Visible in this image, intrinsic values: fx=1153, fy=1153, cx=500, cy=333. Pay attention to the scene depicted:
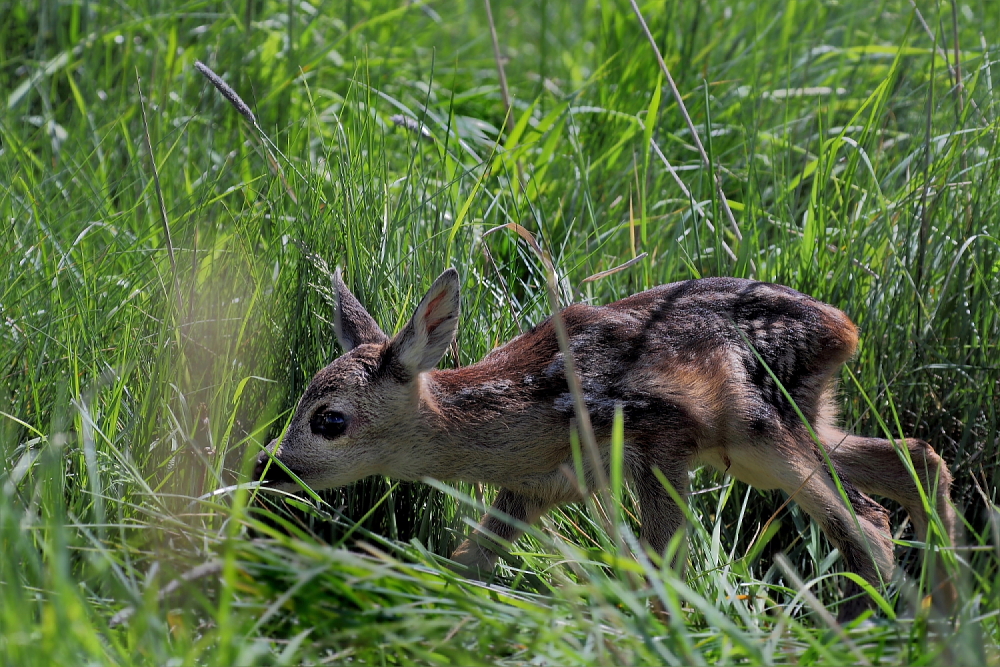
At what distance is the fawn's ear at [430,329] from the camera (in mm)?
3377

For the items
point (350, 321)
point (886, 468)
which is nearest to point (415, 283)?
point (350, 321)

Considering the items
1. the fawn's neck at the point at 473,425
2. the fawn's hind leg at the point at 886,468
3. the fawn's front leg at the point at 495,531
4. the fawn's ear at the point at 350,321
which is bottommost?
the fawn's front leg at the point at 495,531

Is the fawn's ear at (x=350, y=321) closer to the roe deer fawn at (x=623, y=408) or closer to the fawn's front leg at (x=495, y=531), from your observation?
the roe deer fawn at (x=623, y=408)

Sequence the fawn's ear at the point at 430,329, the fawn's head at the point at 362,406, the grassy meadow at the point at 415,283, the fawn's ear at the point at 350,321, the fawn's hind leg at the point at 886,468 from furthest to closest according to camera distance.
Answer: the fawn's hind leg at the point at 886,468, the fawn's ear at the point at 350,321, the fawn's head at the point at 362,406, the fawn's ear at the point at 430,329, the grassy meadow at the point at 415,283

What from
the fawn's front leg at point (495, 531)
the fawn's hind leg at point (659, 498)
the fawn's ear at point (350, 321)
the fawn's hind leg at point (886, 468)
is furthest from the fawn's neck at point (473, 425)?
the fawn's hind leg at point (886, 468)

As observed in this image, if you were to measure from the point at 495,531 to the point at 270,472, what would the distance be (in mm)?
720

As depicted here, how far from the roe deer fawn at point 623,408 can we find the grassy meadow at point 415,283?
15 cm

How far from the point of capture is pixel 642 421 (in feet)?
11.5

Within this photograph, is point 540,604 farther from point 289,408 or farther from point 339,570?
point 289,408

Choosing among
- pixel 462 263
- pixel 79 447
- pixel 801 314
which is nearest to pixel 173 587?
pixel 79 447

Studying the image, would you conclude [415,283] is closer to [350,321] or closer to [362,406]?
[350,321]

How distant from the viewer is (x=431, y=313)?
3.45 m

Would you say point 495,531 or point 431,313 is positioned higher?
point 431,313

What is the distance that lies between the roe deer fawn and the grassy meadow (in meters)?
0.15
